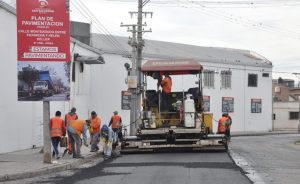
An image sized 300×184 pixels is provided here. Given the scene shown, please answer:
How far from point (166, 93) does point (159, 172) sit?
8289mm

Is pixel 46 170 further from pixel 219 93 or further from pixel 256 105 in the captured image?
pixel 256 105

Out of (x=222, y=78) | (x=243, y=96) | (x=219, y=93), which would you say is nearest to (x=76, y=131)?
(x=219, y=93)

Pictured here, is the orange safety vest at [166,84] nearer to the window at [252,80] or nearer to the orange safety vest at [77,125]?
the orange safety vest at [77,125]

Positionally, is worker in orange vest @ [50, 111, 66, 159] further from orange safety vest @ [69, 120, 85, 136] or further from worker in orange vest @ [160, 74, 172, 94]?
worker in orange vest @ [160, 74, 172, 94]

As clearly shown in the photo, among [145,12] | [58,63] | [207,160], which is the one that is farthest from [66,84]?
[145,12]

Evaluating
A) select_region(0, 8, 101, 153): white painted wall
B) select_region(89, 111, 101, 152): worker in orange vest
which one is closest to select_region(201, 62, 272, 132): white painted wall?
select_region(0, 8, 101, 153): white painted wall

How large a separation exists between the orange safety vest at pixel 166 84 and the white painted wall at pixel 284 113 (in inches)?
2027

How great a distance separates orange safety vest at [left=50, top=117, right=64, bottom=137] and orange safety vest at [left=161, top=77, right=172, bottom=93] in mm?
5360

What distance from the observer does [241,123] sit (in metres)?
61.0

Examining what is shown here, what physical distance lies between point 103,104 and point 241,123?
2155 cm

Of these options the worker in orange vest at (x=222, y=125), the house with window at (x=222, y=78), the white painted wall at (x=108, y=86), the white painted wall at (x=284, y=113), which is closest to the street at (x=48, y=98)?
the worker in orange vest at (x=222, y=125)

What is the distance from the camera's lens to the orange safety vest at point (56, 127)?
18625mm

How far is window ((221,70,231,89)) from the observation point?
190 feet

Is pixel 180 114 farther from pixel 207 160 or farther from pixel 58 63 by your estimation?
pixel 58 63
